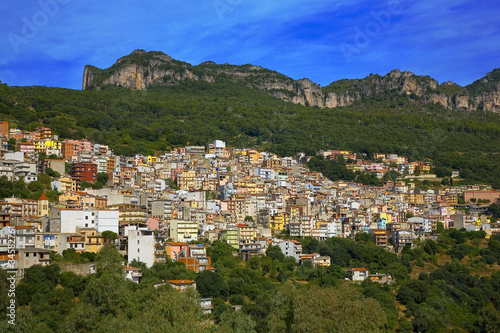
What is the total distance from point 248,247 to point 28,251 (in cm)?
2000

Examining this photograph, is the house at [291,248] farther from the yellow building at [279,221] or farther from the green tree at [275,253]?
the yellow building at [279,221]

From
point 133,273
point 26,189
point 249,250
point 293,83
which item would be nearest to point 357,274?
point 249,250

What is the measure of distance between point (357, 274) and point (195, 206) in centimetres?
1679

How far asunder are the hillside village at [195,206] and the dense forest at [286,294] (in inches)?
69.3

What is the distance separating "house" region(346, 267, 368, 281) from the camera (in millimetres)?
55969

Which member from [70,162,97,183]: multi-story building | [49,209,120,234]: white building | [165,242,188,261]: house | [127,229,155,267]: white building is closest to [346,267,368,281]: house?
[165,242,188,261]: house

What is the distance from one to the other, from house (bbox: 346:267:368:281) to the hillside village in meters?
0.08

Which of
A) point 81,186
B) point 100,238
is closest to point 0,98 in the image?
point 81,186

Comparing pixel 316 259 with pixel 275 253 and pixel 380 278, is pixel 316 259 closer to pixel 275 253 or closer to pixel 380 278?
pixel 275 253

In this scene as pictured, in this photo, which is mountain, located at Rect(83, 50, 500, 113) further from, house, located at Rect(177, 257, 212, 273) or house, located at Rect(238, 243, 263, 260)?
house, located at Rect(177, 257, 212, 273)

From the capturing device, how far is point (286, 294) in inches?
1454

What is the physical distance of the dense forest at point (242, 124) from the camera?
93625 mm

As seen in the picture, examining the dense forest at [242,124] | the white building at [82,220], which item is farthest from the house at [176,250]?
the dense forest at [242,124]

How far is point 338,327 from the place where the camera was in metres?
30.5
